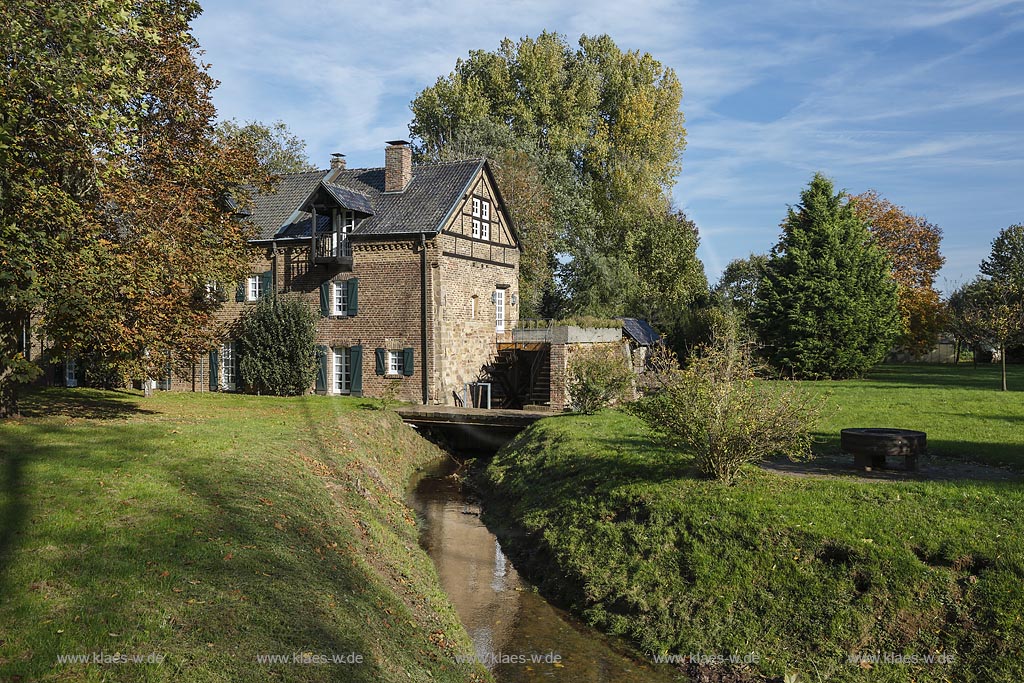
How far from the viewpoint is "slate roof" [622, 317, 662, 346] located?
123 ft

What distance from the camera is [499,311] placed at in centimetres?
3133

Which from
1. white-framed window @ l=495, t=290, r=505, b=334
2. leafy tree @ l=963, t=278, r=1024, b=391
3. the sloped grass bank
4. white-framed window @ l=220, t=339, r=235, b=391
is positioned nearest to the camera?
the sloped grass bank

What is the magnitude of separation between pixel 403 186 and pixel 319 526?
2029 cm

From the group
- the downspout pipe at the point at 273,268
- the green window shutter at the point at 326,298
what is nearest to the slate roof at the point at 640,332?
the green window shutter at the point at 326,298

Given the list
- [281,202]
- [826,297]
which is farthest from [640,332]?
[281,202]

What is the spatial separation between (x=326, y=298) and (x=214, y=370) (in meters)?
6.00

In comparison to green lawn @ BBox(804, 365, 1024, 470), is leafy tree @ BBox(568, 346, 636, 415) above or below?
above

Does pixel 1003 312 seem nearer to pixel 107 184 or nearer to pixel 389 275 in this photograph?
pixel 389 275

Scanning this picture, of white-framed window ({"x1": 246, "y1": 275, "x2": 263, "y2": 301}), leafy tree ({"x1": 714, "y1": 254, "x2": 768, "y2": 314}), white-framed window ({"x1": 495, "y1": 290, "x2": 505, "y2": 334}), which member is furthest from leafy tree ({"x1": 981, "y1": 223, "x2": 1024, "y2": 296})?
white-framed window ({"x1": 246, "y1": 275, "x2": 263, "y2": 301})

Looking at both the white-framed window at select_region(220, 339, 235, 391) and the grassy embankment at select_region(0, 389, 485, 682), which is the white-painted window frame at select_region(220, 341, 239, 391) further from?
the grassy embankment at select_region(0, 389, 485, 682)

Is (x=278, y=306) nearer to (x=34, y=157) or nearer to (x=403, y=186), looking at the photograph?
(x=403, y=186)

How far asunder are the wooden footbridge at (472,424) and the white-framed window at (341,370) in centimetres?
397

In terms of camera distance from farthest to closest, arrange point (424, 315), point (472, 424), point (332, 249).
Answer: point (332, 249), point (424, 315), point (472, 424)

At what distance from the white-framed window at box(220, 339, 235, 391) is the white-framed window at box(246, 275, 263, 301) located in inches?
82.5
